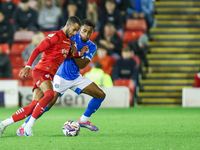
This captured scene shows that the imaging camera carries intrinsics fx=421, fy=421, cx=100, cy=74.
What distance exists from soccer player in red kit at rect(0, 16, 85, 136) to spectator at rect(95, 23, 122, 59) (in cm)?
644

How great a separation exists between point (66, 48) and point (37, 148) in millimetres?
1648

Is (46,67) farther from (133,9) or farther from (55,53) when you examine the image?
(133,9)

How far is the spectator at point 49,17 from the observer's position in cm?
1288

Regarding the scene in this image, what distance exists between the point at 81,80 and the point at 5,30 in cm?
749

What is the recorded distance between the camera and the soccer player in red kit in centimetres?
505

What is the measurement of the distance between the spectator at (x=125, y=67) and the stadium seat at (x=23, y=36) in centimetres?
312

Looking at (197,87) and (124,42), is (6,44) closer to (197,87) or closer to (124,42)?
(124,42)

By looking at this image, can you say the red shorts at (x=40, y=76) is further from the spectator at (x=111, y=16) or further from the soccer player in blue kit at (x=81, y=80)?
the spectator at (x=111, y=16)

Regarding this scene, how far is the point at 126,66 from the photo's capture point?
36.4 feet

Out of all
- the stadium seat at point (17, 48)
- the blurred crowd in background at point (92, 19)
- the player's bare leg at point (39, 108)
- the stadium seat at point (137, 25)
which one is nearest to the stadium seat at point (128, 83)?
the blurred crowd in background at point (92, 19)

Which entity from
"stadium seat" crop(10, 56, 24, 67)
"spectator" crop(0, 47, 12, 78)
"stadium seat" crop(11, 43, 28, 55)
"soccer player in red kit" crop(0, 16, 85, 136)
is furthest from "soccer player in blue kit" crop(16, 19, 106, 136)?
"stadium seat" crop(11, 43, 28, 55)

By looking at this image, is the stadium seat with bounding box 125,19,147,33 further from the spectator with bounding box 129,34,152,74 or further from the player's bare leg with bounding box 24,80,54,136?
the player's bare leg with bounding box 24,80,54,136

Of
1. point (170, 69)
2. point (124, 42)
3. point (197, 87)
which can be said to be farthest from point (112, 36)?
point (197, 87)

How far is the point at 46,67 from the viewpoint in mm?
5273
